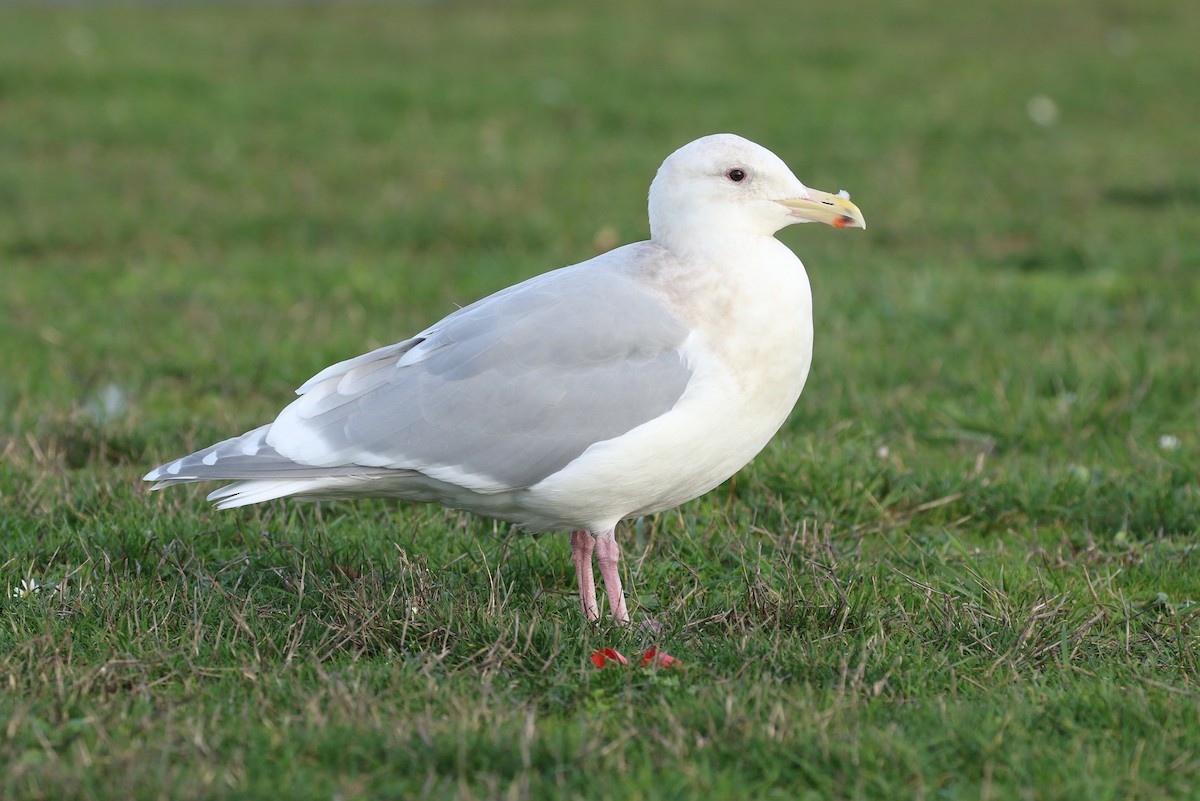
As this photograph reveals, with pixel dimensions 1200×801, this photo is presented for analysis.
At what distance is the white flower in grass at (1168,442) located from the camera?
529cm

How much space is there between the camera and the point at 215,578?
419cm

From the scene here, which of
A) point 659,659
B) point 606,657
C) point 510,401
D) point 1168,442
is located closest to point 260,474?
point 510,401

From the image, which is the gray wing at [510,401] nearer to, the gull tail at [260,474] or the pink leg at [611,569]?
the gull tail at [260,474]

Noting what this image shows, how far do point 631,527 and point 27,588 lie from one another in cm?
182

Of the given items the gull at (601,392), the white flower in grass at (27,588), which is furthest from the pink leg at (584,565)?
the white flower in grass at (27,588)

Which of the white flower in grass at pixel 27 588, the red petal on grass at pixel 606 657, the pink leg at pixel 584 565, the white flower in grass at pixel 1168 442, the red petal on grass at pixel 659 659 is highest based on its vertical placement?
the white flower in grass at pixel 27 588

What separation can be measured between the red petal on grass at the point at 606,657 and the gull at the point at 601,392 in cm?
21

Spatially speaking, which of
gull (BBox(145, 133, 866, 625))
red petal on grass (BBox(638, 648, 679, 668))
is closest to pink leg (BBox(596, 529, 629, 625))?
gull (BBox(145, 133, 866, 625))

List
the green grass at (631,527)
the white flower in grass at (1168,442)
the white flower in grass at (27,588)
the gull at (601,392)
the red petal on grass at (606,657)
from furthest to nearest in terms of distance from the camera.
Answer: the white flower in grass at (1168,442) < the white flower in grass at (27,588) < the gull at (601,392) < the red petal on grass at (606,657) < the green grass at (631,527)

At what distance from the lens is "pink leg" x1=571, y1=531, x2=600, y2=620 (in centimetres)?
400

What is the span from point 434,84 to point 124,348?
5743mm

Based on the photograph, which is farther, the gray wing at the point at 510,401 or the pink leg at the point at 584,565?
the pink leg at the point at 584,565

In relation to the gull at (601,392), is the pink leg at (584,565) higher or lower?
lower

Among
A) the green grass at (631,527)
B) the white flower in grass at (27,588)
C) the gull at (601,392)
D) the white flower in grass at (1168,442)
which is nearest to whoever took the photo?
the green grass at (631,527)
